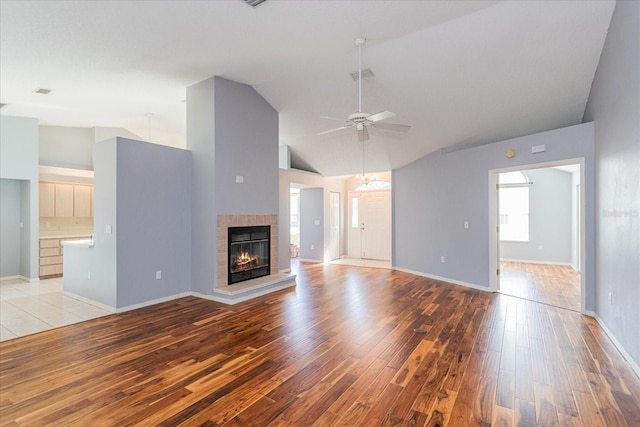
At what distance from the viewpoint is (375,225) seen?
9547 mm

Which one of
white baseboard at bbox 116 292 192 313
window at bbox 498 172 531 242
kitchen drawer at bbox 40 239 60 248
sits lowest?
white baseboard at bbox 116 292 192 313

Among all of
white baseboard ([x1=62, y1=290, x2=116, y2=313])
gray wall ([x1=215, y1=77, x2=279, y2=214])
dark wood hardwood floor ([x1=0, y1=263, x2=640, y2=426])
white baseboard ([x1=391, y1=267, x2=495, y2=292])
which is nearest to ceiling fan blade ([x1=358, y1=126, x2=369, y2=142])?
gray wall ([x1=215, y1=77, x2=279, y2=214])

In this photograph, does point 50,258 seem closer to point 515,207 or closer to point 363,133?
point 363,133

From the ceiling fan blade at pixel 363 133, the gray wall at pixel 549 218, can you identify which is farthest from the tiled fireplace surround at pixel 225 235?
the gray wall at pixel 549 218

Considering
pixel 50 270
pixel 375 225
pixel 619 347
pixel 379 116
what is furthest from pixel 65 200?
pixel 619 347

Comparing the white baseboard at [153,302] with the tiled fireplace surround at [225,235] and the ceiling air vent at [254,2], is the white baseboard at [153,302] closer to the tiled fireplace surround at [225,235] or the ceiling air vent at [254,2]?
the tiled fireplace surround at [225,235]

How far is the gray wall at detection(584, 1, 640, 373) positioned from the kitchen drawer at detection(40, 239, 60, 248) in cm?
921

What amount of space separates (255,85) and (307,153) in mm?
2720

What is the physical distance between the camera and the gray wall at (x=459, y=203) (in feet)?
14.5

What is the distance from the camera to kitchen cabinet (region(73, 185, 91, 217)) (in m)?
7.21

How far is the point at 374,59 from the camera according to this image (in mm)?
4406

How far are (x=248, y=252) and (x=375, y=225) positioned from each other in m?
4.93

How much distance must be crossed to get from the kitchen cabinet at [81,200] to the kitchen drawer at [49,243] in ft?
2.45

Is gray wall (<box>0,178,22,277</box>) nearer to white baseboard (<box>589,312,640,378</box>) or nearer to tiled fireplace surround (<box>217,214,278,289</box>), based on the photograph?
tiled fireplace surround (<box>217,214,278,289</box>)
